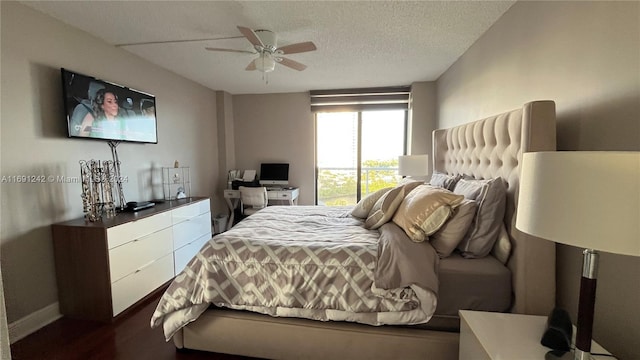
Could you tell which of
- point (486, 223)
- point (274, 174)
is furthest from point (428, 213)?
point (274, 174)

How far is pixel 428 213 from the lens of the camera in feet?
5.51

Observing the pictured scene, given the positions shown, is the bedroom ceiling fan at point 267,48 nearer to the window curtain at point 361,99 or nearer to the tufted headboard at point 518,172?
the tufted headboard at point 518,172

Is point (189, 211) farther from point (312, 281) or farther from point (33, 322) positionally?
point (312, 281)

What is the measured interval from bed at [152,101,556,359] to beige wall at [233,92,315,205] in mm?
3292

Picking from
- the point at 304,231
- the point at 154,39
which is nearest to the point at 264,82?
the point at 154,39

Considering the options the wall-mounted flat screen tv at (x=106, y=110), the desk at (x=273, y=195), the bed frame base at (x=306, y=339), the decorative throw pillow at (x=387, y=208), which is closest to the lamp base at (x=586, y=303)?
the bed frame base at (x=306, y=339)

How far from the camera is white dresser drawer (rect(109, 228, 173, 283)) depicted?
6.93 feet

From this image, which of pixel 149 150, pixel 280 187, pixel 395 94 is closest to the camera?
pixel 149 150

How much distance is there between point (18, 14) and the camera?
1.91 metres

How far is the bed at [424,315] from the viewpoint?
1.40 m

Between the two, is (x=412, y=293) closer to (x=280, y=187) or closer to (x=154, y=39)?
(x=154, y=39)

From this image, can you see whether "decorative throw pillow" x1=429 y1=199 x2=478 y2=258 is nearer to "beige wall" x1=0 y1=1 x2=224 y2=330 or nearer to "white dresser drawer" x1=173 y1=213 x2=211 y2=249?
"white dresser drawer" x1=173 y1=213 x2=211 y2=249

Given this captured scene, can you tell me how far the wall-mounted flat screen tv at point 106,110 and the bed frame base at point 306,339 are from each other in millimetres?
1878

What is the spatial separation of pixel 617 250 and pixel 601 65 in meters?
1.02
